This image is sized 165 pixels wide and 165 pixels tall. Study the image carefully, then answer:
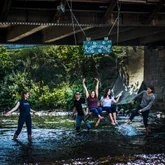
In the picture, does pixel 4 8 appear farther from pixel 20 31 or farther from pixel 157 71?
pixel 157 71

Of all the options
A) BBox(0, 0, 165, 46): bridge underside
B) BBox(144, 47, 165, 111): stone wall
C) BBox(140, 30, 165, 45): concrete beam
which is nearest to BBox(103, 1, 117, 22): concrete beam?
BBox(0, 0, 165, 46): bridge underside

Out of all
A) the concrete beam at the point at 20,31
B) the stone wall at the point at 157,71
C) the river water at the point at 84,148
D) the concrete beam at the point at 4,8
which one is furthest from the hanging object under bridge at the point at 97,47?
the stone wall at the point at 157,71

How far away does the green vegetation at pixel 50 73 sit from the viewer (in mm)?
29672

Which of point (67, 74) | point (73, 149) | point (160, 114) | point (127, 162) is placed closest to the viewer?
point (127, 162)

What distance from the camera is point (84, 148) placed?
11.0 meters

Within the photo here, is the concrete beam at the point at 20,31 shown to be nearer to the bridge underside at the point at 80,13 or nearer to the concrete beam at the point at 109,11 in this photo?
A: the bridge underside at the point at 80,13

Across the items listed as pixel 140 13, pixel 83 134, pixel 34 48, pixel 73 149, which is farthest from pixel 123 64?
pixel 73 149

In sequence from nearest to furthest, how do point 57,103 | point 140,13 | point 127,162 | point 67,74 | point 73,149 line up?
point 127,162 < point 73,149 < point 140,13 < point 57,103 < point 67,74

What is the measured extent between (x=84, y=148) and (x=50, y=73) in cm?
2271

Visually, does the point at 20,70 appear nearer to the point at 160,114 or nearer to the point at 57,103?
the point at 57,103

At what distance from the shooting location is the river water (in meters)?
9.16

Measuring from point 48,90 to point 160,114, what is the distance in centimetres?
1190

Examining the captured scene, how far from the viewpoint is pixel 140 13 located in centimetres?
1540

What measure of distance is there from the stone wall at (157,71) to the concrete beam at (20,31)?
903 cm
